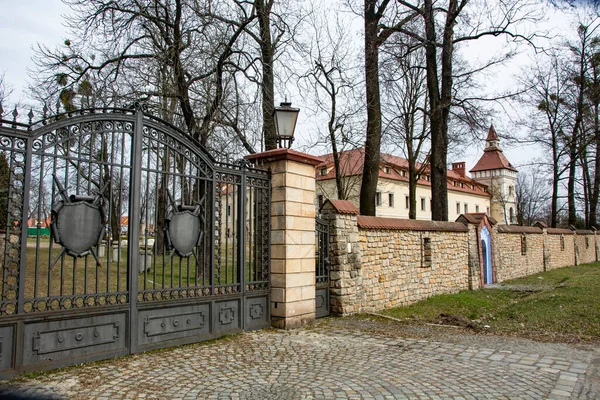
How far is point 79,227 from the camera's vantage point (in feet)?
17.6

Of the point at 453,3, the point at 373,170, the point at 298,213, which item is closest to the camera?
the point at 298,213

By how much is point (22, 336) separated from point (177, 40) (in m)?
8.94

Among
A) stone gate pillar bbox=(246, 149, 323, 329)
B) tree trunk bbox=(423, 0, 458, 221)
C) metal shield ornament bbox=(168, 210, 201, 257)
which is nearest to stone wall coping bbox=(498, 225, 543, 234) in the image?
tree trunk bbox=(423, 0, 458, 221)

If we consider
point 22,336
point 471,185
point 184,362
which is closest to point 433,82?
point 184,362

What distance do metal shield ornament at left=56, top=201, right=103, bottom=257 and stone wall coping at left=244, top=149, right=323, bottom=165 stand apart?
3.11 meters

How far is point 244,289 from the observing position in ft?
23.9

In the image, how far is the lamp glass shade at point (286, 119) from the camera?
788 cm

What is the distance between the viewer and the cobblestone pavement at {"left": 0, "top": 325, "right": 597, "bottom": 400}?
4449 mm

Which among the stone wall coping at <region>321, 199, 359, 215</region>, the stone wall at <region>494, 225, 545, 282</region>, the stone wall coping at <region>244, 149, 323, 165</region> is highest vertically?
the stone wall coping at <region>244, 149, 323, 165</region>

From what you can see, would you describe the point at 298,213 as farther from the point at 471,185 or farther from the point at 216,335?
the point at 471,185

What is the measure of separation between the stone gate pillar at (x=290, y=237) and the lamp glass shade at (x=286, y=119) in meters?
0.43

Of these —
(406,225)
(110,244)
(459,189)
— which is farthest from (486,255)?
(459,189)

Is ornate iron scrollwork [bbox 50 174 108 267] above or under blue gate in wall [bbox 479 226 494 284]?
above

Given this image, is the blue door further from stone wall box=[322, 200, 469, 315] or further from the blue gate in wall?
stone wall box=[322, 200, 469, 315]
